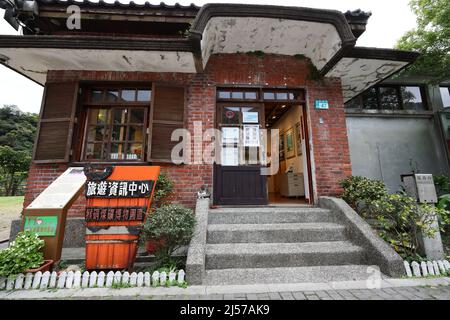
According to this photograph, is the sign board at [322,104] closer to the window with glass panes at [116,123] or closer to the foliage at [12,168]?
the window with glass panes at [116,123]

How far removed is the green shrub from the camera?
9.82 feet

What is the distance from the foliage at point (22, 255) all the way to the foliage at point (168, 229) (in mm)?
1323

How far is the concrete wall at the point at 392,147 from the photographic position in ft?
20.1

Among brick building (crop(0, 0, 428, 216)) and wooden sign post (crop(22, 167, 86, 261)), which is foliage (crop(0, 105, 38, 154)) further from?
wooden sign post (crop(22, 167, 86, 261))

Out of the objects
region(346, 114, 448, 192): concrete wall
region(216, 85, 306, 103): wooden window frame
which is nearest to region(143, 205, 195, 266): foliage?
region(216, 85, 306, 103): wooden window frame

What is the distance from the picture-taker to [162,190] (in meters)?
3.85

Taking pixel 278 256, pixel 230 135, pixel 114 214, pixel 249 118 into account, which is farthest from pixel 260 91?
pixel 114 214

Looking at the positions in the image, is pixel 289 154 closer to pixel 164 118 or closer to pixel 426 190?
pixel 426 190

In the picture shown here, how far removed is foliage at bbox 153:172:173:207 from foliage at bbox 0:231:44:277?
1.69 m

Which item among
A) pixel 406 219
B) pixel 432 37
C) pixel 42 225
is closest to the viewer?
pixel 42 225

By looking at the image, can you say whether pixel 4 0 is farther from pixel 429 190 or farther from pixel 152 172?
pixel 429 190

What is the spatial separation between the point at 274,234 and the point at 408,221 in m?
2.11
